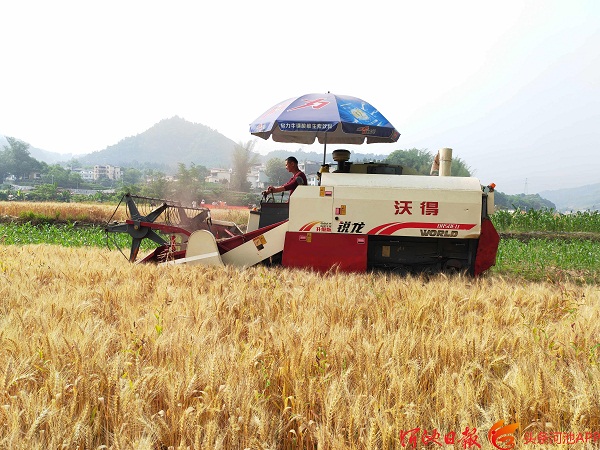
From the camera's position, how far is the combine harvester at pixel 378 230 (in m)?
6.00

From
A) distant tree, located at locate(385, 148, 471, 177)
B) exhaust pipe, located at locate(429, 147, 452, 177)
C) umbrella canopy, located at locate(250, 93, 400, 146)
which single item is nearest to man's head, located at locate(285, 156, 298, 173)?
umbrella canopy, located at locate(250, 93, 400, 146)

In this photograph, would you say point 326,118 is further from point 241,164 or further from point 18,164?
point 18,164

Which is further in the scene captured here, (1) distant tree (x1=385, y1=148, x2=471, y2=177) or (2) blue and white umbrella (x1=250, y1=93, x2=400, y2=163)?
(1) distant tree (x1=385, y1=148, x2=471, y2=177)

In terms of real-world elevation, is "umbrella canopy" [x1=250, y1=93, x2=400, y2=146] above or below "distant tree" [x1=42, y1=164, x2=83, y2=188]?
above

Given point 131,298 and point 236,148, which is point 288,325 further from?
point 236,148

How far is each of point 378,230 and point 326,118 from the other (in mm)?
1825

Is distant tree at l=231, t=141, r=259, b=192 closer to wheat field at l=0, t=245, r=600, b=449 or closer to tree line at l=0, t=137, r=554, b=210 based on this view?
tree line at l=0, t=137, r=554, b=210

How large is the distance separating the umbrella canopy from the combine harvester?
82 cm

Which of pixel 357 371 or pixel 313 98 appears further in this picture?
pixel 313 98

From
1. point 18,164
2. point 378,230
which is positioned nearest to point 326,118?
point 378,230

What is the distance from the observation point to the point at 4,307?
11.5 ft

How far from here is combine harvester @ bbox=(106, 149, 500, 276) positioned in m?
6.00

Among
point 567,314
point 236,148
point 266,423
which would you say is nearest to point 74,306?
point 266,423

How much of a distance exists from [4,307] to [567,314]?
15.3 feet
